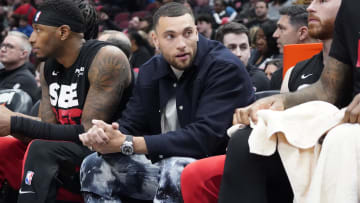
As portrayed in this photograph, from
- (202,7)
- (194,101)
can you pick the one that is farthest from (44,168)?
(202,7)

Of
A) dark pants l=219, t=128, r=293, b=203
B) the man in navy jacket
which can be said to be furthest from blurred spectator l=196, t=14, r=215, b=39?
dark pants l=219, t=128, r=293, b=203

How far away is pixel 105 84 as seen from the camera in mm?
3395

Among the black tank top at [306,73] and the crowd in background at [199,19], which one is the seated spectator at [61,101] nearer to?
the black tank top at [306,73]

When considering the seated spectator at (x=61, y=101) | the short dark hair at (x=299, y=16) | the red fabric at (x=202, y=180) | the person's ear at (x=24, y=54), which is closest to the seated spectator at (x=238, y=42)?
the short dark hair at (x=299, y=16)

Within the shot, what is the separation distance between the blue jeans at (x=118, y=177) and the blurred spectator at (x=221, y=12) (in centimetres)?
794

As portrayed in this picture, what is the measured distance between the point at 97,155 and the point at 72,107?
0.67 m

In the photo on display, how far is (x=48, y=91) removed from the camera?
12.3 feet

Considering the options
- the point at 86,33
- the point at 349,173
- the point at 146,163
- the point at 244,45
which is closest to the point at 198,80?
the point at 146,163

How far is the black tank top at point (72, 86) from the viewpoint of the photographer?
350cm

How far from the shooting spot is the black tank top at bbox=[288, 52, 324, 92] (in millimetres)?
2857

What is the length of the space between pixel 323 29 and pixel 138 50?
6004 millimetres

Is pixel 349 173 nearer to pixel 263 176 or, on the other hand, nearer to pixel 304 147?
pixel 304 147

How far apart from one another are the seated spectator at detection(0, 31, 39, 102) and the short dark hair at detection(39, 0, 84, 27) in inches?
77.0

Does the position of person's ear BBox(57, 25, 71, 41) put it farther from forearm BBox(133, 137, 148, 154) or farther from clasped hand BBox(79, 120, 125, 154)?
forearm BBox(133, 137, 148, 154)
